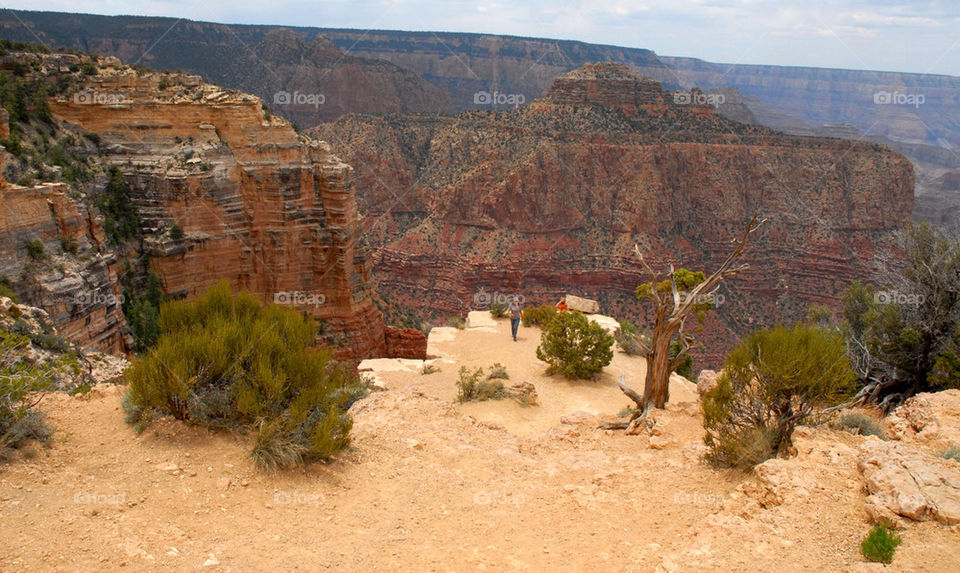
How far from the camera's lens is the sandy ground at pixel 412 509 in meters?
6.53

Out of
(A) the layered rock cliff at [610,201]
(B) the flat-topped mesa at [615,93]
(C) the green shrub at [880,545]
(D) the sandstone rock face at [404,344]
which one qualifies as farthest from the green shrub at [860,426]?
(B) the flat-topped mesa at [615,93]

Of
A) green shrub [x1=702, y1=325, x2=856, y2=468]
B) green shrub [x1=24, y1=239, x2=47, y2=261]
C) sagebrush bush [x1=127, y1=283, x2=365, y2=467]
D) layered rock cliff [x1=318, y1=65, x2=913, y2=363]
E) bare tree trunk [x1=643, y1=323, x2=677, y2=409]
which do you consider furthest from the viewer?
layered rock cliff [x1=318, y1=65, x2=913, y2=363]

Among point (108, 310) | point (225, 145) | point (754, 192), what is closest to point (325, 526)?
point (108, 310)

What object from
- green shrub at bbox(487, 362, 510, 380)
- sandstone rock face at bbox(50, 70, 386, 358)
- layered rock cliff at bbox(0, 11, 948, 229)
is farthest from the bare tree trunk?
sandstone rock face at bbox(50, 70, 386, 358)

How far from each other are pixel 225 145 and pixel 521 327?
12.8 metres

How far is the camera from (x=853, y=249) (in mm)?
56344

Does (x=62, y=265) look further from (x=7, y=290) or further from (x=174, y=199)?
(x=174, y=199)

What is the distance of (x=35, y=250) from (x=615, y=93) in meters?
55.7

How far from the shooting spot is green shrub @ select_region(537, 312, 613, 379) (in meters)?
18.2

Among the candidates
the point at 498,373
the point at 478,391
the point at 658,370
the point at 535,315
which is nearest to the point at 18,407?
the point at 478,391

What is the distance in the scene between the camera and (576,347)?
1844cm

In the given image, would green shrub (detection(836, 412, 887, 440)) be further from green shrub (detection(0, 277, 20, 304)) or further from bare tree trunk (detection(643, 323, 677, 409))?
green shrub (detection(0, 277, 20, 304))

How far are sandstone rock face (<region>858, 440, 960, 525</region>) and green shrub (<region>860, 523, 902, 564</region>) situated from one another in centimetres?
38

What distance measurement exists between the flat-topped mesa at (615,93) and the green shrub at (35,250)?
52569 mm
